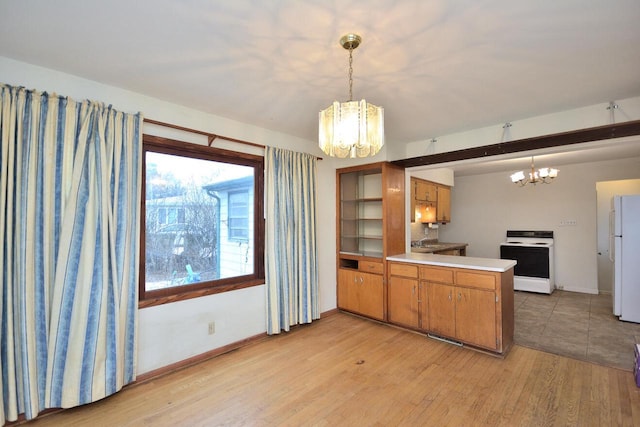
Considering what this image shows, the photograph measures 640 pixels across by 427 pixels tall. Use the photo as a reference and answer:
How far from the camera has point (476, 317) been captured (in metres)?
3.15

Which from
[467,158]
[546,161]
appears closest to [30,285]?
[467,158]

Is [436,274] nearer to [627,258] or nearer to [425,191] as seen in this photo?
[425,191]

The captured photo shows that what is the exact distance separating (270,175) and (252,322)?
1714 mm

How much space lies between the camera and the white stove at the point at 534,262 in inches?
209

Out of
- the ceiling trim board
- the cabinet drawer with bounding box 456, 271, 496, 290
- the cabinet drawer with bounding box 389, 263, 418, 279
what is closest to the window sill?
the cabinet drawer with bounding box 389, 263, 418, 279

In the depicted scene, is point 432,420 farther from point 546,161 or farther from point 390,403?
point 546,161

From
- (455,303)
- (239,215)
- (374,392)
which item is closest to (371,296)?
(455,303)

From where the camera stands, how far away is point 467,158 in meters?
3.54

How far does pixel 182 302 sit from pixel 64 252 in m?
1.05

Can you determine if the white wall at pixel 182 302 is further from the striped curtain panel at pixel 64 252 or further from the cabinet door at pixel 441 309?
the cabinet door at pixel 441 309

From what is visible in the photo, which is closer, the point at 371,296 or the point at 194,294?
the point at 194,294

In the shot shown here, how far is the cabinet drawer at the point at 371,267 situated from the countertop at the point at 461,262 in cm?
19

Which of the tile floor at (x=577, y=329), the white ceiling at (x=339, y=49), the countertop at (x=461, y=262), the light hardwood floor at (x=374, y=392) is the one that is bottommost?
the light hardwood floor at (x=374, y=392)

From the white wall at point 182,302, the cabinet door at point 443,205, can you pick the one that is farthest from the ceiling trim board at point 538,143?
the cabinet door at point 443,205
